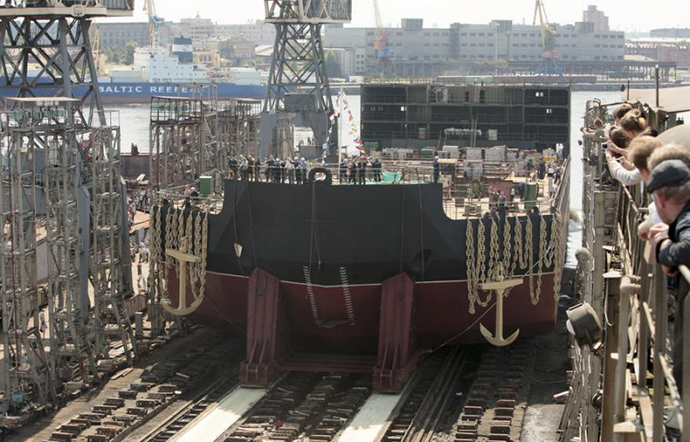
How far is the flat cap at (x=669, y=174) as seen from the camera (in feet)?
16.5

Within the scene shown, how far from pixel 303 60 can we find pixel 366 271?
2873 cm

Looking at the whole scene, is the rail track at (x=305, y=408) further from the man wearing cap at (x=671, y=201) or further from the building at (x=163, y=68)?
the building at (x=163, y=68)

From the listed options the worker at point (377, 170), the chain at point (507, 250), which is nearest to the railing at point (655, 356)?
the chain at point (507, 250)

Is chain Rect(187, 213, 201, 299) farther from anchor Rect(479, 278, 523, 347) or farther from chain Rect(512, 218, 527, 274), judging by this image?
chain Rect(512, 218, 527, 274)

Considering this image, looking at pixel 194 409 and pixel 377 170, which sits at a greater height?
pixel 377 170

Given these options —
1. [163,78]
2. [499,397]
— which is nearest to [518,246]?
[499,397]

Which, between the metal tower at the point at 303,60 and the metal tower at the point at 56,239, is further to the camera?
the metal tower at the point at 303,60

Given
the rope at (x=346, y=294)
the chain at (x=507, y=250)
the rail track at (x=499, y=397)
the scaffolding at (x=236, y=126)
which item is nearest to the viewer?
the rail track at (x=499, y=397)

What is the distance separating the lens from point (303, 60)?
51.0m

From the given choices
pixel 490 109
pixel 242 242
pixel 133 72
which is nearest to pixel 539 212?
pixel 242 242

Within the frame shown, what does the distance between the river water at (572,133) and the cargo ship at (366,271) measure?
24.1ft

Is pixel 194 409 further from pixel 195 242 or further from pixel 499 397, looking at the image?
pixel 499 397

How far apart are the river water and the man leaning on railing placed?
26.0 metres

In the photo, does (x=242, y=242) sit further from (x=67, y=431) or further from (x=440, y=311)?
(x=67, y=431)
